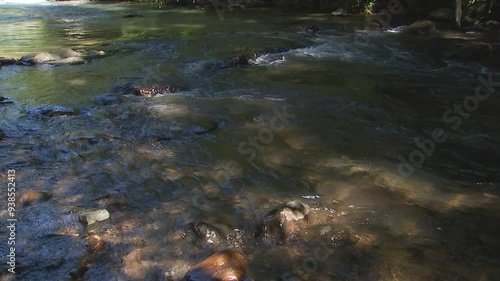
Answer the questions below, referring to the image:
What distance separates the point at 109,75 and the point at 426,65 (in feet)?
20.3

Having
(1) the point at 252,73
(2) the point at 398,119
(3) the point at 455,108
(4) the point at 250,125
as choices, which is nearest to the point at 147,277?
(4) the point at 250,125

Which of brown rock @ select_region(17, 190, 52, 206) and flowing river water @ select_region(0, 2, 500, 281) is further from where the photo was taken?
brown rock @ select_region(17, 190, 52, 206)

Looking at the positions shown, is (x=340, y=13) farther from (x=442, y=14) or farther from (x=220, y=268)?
(x=220, y=268)

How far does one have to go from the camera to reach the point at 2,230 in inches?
126

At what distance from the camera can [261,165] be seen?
4359 mm

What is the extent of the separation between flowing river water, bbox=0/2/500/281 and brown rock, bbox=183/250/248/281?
0.33ft

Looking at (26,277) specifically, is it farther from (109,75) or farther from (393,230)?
(109,75)

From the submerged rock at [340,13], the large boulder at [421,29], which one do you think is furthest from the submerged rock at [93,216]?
the submerged rock at [340,13]

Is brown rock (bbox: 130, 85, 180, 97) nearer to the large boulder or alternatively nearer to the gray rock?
the large boulder

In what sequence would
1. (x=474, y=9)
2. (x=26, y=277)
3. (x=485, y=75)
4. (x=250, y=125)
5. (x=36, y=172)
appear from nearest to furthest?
(x=26, y=277), (x=36, y=172), (x=250, y=125), (x=485, y=75), (x=474, y=9)

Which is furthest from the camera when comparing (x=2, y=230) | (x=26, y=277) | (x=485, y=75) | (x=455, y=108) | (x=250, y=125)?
(x=485, y=75)

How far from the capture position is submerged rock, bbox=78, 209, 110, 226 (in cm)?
329

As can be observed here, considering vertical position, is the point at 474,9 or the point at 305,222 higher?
the point at 474,9

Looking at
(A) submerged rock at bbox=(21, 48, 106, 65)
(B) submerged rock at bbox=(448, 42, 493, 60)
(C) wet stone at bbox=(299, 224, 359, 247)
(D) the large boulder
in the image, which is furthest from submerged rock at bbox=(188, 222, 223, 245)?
(D) the large boulder
